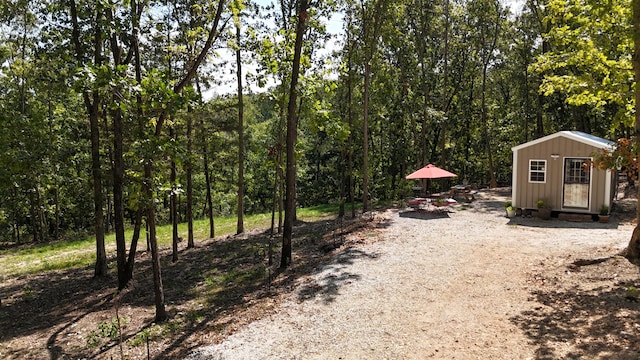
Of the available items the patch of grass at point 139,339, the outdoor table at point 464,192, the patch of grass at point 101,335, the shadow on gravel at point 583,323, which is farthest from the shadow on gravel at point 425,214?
the patch of grass at point 101,335

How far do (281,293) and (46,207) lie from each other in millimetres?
21017

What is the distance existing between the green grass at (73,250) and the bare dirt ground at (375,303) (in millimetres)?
2164

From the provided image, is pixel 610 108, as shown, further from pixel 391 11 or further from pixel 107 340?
pixel 107 340

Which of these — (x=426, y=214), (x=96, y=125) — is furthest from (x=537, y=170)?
(x=96, y=125)

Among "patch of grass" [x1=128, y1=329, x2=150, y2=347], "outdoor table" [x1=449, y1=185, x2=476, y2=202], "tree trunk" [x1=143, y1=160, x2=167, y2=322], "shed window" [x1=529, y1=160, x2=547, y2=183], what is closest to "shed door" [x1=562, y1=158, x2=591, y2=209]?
"shed window" [x1=529, y1=160, x2=547, y2=183]

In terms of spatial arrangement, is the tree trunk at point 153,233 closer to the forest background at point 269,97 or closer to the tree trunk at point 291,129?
the forest background at point 269,97

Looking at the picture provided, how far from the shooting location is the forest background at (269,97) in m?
8.82

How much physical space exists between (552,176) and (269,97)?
419 inches

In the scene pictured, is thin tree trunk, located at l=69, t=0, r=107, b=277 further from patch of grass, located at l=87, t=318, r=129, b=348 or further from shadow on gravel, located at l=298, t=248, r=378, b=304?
shadow on gravel, located at l=298, t=248, r=378, b=304

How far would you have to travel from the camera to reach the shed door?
49.0 ft

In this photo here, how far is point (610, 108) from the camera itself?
23.8m

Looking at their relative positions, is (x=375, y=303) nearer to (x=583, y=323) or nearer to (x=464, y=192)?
(x=583, y=323)

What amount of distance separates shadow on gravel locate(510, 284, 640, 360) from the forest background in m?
4.56

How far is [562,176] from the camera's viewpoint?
15164 mm
